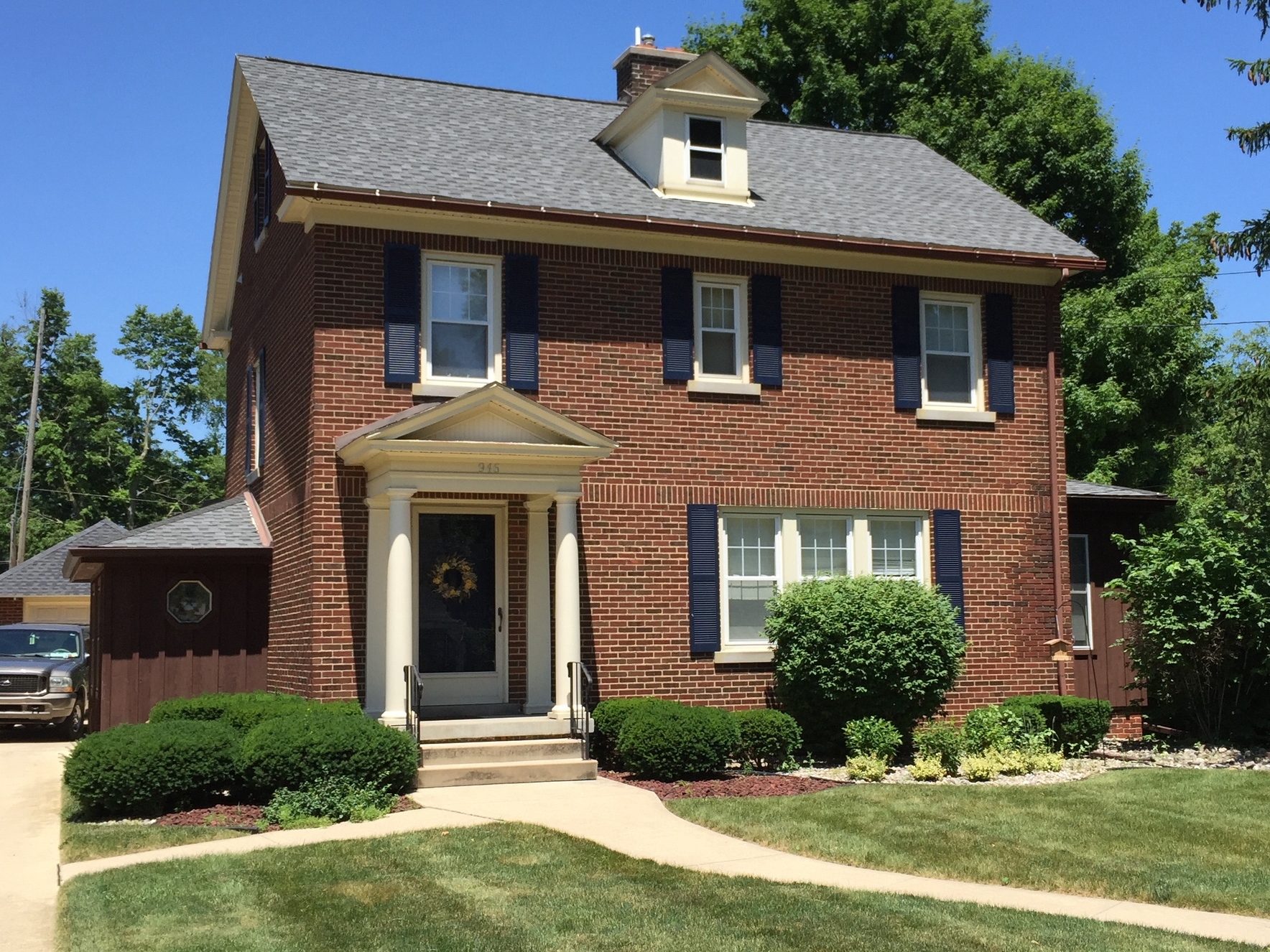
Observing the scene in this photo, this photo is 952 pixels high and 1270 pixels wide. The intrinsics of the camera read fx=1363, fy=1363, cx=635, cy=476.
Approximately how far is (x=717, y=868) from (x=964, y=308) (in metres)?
10.4

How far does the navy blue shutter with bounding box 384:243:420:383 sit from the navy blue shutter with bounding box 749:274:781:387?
4.19m

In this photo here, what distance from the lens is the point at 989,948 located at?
24.3 feet

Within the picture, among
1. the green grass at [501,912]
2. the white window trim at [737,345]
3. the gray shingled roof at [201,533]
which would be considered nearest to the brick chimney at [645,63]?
the white window trim at [737,345]

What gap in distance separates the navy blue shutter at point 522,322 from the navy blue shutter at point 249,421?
17.2 ft

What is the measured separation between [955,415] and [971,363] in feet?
2.68

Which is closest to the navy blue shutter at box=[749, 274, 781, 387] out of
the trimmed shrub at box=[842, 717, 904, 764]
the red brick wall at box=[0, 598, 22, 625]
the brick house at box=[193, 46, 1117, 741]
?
the brick house at box=[193, 46, 1117, 741]

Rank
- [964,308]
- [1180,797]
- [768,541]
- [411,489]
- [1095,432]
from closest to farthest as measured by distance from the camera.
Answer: [1180,797] < [411,489] < [768,541] < [964,308] < [1095,432]

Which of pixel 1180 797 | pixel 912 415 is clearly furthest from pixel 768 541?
pixel 1180 797

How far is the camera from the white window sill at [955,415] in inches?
683

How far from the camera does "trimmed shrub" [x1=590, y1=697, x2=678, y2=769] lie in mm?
14320

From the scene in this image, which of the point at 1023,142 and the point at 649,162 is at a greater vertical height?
the point at 1023,142

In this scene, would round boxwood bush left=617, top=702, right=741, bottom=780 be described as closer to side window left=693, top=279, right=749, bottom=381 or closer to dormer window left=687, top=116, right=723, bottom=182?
side window left=693, top=279, right=749, bottom=381

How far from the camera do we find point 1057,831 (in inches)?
439

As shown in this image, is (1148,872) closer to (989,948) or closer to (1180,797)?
(989,948)
